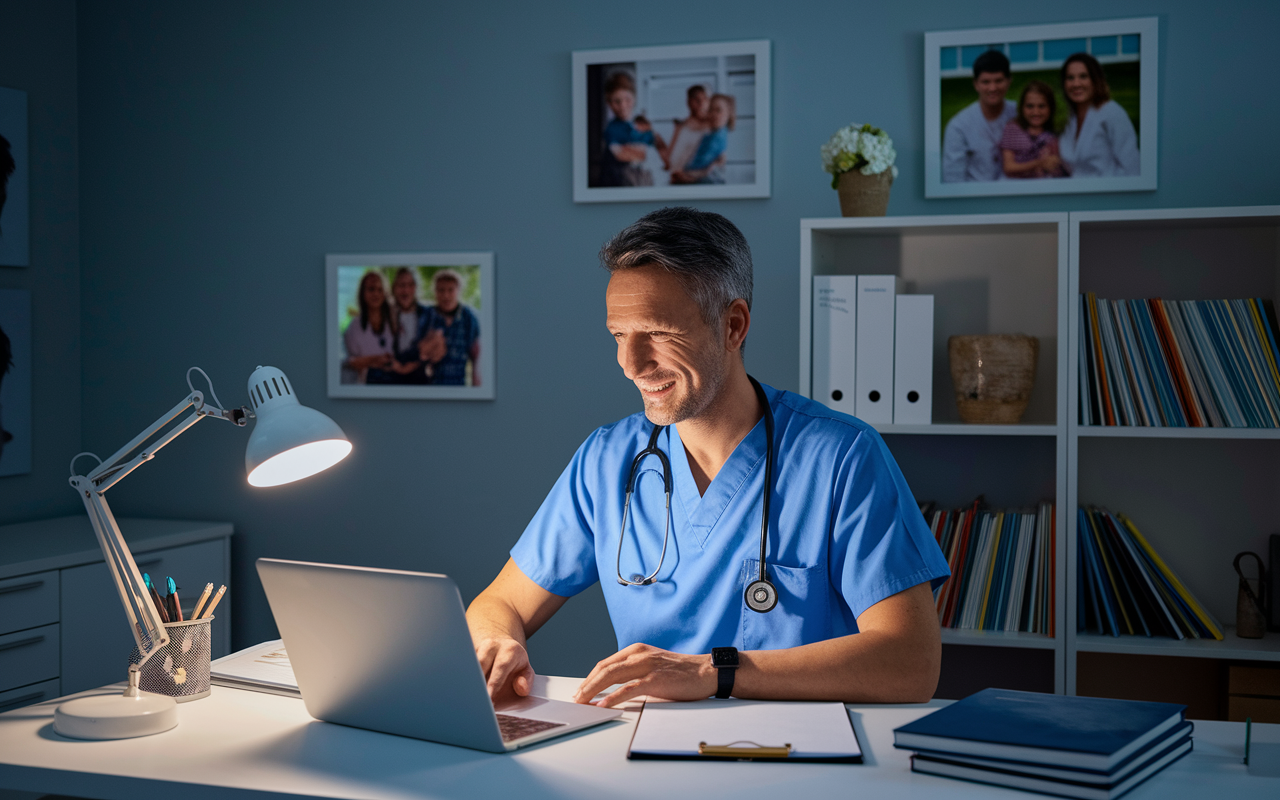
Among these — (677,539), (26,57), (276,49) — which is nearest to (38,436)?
(26,57)

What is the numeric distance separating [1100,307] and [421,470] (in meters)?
1.90

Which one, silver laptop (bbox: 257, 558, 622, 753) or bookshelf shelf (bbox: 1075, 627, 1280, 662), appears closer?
silver laptop (bbox: 257, 558, 622, 753)

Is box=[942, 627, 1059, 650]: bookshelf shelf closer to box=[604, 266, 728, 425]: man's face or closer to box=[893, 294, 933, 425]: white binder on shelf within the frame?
box=[893, 294, 933, 425]: white binder on shelf

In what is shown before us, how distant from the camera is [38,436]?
126 inches

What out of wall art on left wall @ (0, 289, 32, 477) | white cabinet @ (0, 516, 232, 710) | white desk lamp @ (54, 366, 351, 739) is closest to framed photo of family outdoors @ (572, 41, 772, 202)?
white cabinet @ (0, 516, 232, 710)

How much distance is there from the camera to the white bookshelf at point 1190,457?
7.97 ft

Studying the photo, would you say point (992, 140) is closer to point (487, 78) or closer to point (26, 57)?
point (487, 78)

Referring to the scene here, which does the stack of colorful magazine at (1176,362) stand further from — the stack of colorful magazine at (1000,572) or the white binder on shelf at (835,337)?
the white binder on shelf at (835,337)

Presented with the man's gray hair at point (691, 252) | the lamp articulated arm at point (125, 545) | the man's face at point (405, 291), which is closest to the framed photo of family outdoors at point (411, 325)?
the man's face at point (405, 291)

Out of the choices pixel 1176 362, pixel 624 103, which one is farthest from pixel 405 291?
pixel 1176 362

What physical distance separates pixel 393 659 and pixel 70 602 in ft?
6.38

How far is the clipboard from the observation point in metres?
1.07

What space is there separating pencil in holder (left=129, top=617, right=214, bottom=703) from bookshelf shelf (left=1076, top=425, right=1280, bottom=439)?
184cm

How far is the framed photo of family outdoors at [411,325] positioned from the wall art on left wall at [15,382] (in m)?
0.96
